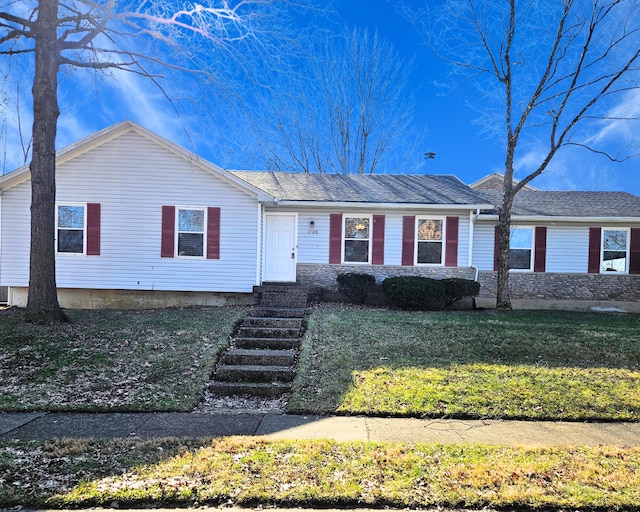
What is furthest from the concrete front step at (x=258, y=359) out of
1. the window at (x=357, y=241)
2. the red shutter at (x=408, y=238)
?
the red shutter at (x=408, y=238)

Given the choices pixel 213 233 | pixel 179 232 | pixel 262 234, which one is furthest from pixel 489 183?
pixel 179 232

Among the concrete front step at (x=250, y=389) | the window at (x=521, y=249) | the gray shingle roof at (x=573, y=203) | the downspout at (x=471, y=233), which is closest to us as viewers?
the concrete front step at (x=250, y=389)

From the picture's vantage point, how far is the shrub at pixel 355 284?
1287 cm

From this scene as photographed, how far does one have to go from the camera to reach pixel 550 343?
28.8 ft

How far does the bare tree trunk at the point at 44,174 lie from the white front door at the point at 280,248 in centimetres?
596

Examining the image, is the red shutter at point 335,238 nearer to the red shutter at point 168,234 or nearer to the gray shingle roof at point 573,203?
the red shutter at point 168,234

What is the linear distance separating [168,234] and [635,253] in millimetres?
15210

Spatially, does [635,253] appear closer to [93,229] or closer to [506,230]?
[506,230]

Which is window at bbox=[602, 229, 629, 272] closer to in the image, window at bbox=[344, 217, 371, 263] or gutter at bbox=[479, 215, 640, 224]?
gutter at bbox=[479, 215, 640, 224]

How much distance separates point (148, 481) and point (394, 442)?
2.42 m

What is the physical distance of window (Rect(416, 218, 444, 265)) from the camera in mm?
13891

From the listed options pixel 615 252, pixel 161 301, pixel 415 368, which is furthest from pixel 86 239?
pixel 615 252

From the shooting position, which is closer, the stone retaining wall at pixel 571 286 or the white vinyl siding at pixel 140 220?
the white vinyl siding at pixel 140 220

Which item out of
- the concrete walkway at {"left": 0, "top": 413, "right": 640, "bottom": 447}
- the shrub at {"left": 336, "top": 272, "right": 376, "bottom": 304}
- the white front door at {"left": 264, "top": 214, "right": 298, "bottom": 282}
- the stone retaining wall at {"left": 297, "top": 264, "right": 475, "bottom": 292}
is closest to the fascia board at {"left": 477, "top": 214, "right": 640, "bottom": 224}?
the stone retaining wall at {"left": 297, "top": 264, "right": 475, "bottom": 292}
